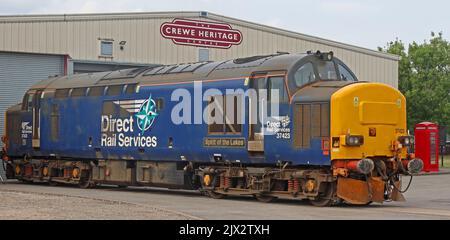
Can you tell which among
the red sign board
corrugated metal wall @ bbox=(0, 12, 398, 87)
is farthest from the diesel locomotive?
the red sign board

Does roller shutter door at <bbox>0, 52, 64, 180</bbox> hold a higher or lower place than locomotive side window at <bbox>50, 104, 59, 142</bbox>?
higher

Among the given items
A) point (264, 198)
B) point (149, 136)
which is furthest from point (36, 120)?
point (264, 198)

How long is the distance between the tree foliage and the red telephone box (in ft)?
83.3

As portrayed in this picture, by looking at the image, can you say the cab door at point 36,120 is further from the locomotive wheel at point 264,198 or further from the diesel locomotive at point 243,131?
the locomotive wheel at point 264,198

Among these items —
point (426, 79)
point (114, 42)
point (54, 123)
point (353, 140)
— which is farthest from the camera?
point (426, 79)

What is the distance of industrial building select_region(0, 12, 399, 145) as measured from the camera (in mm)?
32594

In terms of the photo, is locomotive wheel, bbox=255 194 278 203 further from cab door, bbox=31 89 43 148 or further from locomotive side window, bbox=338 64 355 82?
cab door, bbox=31 89 43 148

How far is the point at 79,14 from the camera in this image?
3331cm

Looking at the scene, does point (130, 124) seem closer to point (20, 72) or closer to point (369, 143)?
point (369, 143)

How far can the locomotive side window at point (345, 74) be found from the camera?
2095 cm

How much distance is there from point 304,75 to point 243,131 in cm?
223

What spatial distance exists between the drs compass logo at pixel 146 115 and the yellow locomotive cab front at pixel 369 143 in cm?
681

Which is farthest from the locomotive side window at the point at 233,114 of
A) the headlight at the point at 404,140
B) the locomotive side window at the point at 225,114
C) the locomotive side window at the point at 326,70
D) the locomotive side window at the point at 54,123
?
the locomotive side window at the point at 54,123

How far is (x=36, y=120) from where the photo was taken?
94.9 ft
